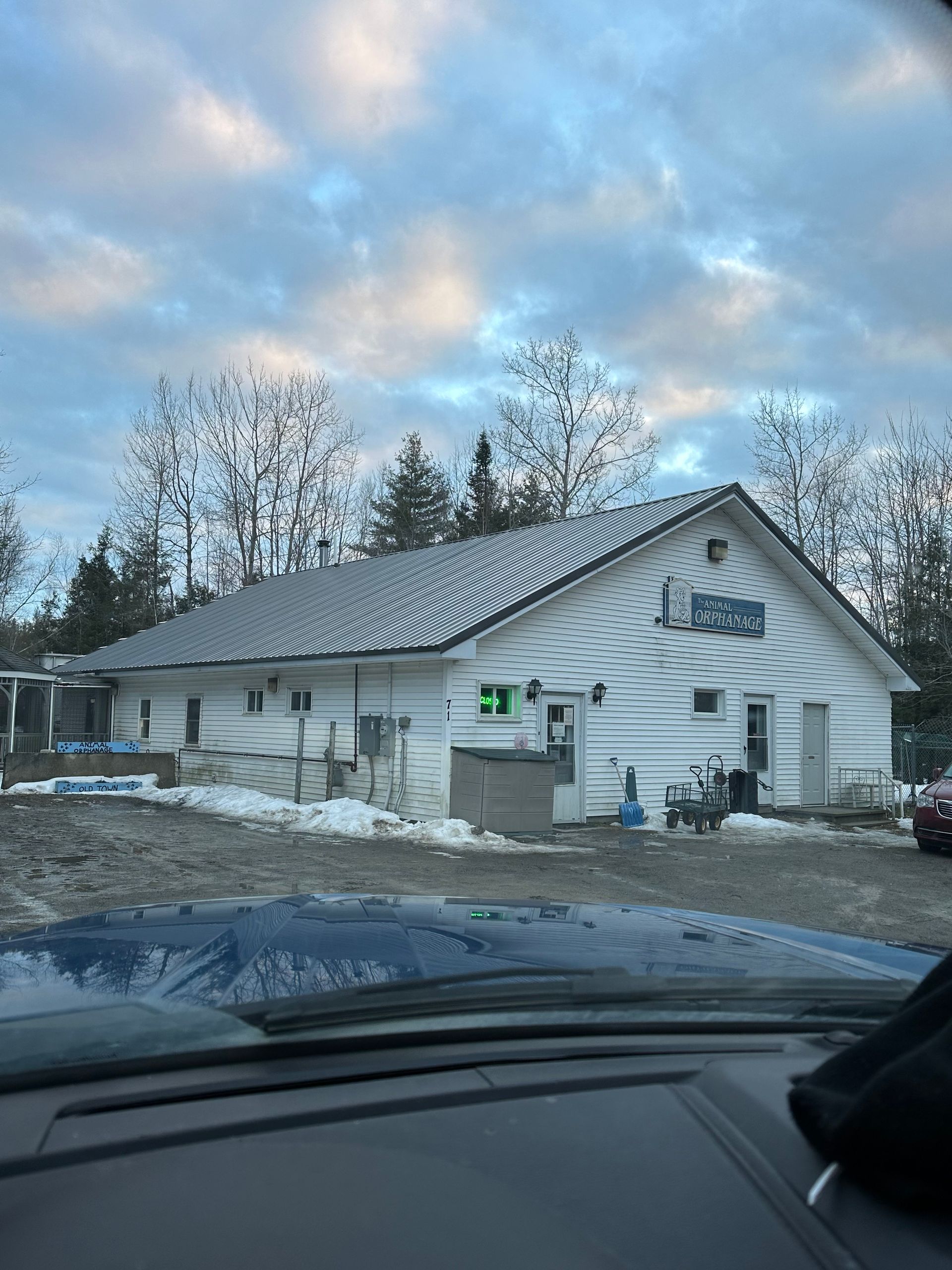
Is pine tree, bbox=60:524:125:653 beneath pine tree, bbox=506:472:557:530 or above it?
beneath

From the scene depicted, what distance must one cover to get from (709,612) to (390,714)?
6879mm

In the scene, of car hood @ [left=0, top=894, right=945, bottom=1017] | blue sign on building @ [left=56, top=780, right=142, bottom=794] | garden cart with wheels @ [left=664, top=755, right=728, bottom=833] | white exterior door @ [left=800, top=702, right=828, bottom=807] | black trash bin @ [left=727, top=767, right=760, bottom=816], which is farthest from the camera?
white exterior door @ [left=800, top=702, right=828, bottom=807]

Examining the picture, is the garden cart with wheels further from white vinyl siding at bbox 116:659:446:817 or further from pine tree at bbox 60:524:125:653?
pine tree at bbox 60:524:125:653

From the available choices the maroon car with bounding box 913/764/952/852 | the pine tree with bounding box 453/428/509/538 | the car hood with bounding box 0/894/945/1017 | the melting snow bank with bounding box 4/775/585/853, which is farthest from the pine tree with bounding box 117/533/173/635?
the car hood with bounding box 0/894/945/1017

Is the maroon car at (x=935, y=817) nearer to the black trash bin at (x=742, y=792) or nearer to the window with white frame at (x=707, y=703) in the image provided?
the black trash bin at (x=742, y=792)

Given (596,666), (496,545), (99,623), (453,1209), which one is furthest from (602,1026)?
(99,623)

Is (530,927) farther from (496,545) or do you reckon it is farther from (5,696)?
(5,696)

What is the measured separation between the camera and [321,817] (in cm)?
1573

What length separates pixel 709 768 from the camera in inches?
758

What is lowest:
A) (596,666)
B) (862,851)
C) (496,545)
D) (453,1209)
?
(862,851)

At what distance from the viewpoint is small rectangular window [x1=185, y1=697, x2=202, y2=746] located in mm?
22703

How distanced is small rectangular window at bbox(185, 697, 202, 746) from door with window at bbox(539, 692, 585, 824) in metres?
9.40

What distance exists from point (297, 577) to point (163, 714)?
6.00 meters

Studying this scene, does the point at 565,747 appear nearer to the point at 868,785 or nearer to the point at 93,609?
the point at 868,785
